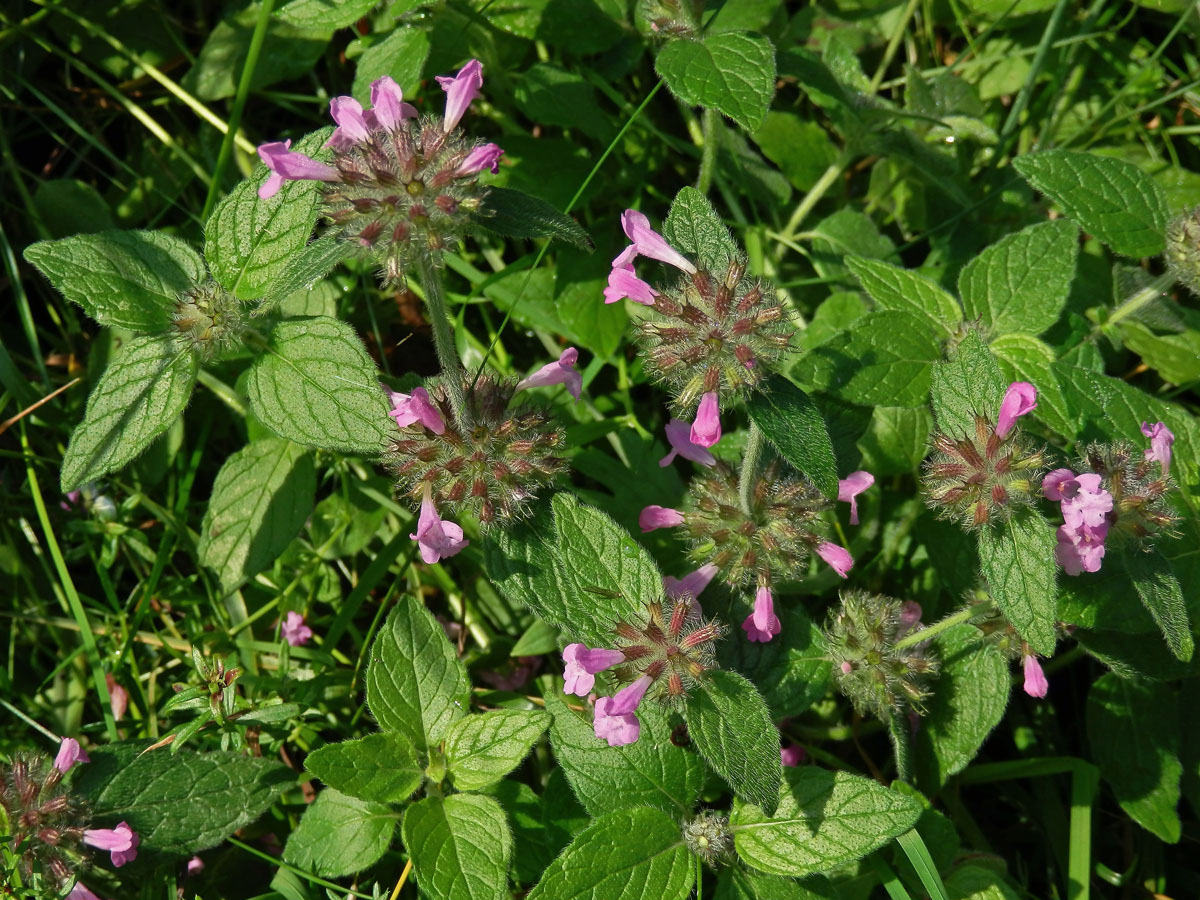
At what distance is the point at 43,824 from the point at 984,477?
3022 millimetres

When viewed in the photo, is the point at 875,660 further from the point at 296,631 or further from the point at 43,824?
the point at 43,824

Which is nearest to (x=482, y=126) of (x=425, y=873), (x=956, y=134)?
(x=956, y=134)

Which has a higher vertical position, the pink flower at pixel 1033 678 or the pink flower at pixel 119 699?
the pink flower at pixel 1033 678

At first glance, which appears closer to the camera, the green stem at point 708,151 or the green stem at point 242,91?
the green stem at point 242,91

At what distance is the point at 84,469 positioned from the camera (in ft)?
9.71

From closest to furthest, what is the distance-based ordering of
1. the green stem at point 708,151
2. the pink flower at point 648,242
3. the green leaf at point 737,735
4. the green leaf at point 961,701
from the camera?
1. the green leaf at point 737,735
2. the pink flower at point 648,242
3. the green leaf at point 961,701
4. the green stem at point 708,151

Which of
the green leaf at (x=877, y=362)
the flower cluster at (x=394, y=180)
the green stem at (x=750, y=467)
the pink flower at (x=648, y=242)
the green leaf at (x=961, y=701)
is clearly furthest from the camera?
the green leaf at (x=961, y=701)

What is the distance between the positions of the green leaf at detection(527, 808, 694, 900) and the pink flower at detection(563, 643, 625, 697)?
50 centimetres

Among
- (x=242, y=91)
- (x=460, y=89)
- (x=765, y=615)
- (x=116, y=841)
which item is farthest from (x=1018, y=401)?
(x=116, y=841)

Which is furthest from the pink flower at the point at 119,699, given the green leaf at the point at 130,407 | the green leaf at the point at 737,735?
the green leaf at the point at 737,735

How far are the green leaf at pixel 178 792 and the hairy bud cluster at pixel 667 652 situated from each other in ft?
4.76

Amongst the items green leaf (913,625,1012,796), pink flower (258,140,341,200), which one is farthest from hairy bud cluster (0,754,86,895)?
green leaf (913,625,1012,796)

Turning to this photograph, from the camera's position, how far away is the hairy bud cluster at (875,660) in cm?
318

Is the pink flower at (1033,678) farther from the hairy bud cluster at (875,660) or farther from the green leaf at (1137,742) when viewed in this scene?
the green leaf at (1137,742)
